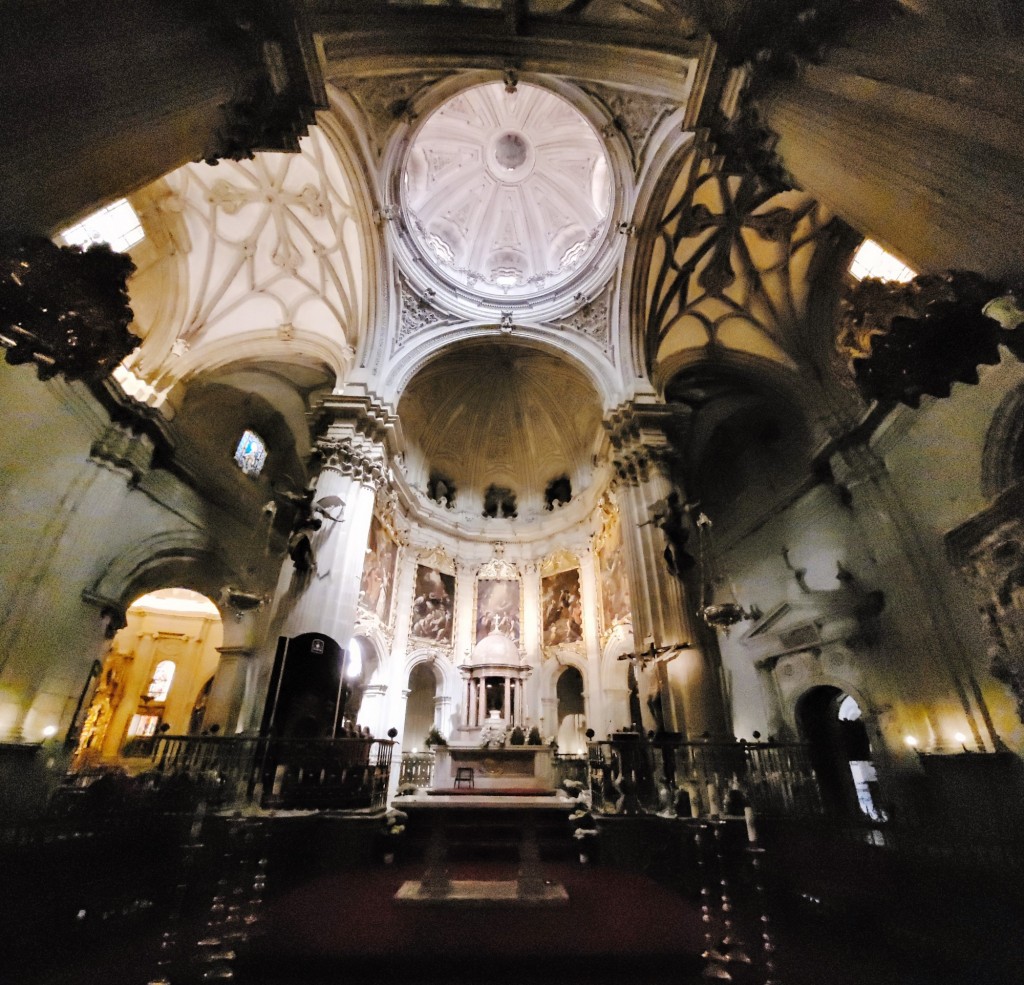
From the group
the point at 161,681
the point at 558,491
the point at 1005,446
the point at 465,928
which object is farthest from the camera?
the point at 558,491

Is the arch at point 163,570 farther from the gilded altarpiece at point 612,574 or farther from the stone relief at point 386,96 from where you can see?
the stone relief at point 386,96

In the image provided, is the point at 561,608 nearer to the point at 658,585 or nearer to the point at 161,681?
the point at 658,585

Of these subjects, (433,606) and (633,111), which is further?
(433,606)

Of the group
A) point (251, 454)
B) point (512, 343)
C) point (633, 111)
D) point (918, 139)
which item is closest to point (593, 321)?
point (512, 343)

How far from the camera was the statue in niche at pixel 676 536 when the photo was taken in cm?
998

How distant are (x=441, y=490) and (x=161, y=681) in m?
13.5

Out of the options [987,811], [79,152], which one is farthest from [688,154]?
[987,811]

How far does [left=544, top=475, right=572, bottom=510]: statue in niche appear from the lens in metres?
19.5

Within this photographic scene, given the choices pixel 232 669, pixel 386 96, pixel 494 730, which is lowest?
pixel 494 730

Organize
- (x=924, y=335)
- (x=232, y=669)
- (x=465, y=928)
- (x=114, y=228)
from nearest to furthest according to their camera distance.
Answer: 1. (x=924, y=335)
2. (x=465, y=928)
3. (x=114, y=228)
4. (x=232, y=669)

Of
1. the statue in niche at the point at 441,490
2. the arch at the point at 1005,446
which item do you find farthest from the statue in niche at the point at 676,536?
the statue in niche at the point at 441,490

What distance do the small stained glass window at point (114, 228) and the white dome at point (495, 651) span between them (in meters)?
14.6

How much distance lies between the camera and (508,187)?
1942 centimetres

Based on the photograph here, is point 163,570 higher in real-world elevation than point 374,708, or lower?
higher
